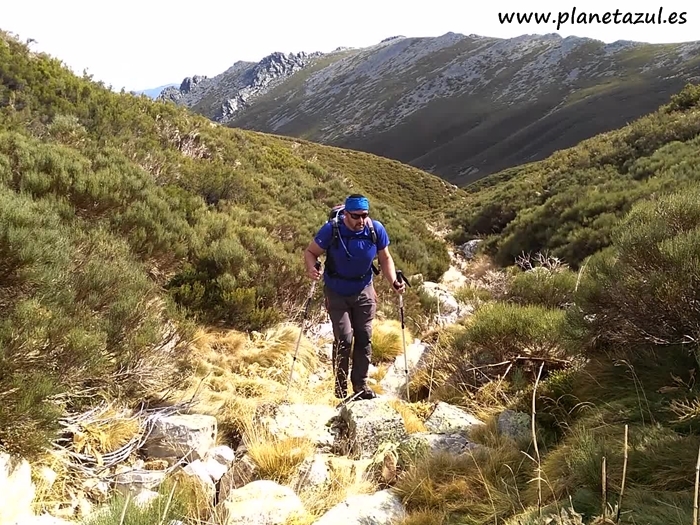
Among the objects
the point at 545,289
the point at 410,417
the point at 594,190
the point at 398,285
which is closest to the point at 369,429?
the point at 410,417

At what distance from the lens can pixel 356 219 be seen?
16.5 ft

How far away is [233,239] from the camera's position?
764 centimetres

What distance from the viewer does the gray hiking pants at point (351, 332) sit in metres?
5.27

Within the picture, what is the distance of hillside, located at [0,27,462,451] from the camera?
3.50 metres

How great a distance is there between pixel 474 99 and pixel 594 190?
4577 inches

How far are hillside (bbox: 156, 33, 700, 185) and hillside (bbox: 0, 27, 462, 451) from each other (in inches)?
2894

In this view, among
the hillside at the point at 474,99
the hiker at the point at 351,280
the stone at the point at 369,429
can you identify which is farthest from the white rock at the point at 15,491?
the hillside at the point at 474,99

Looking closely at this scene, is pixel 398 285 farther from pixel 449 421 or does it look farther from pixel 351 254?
pixel 449 421

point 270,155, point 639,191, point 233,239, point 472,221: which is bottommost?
point 472,221

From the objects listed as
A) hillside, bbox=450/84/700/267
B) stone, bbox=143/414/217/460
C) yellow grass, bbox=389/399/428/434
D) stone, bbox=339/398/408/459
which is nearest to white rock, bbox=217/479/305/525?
stone, bbox=143/414/217/460

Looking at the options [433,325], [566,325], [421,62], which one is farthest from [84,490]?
[421,62]

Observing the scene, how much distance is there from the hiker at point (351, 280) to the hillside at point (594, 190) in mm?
6471

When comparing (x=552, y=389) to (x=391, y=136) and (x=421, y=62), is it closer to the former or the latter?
(x=391, y=136)

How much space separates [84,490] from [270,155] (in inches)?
604
